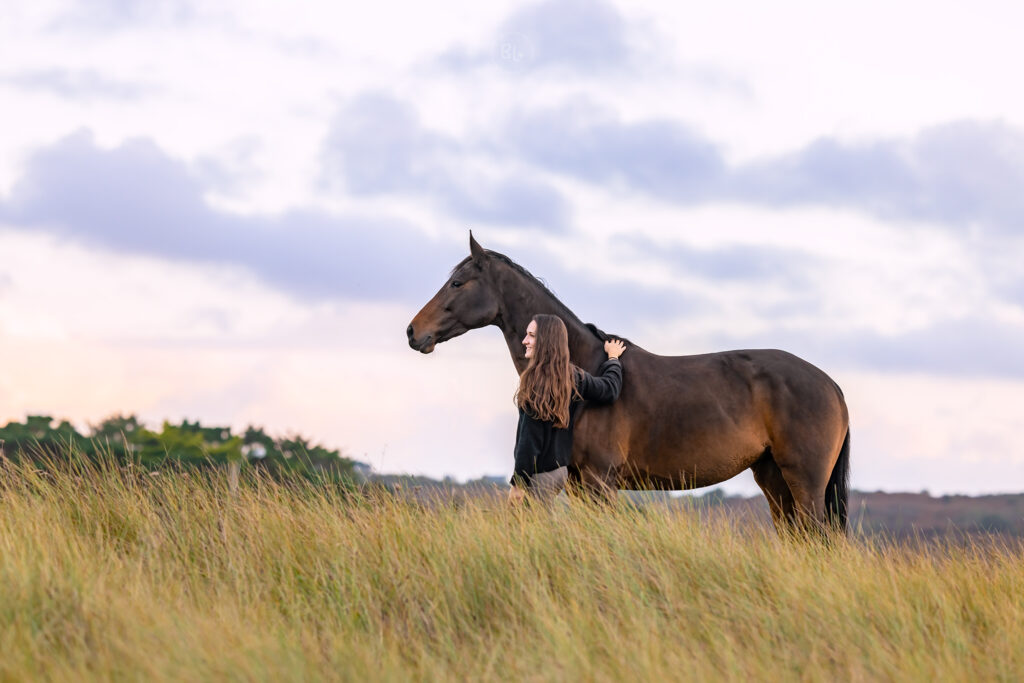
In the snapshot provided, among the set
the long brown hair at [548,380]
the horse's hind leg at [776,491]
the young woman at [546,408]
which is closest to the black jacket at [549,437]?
the young woman at [546,408]

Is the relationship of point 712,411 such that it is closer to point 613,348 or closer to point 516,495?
point 613,348

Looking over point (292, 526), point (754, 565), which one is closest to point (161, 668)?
point (292, 526)

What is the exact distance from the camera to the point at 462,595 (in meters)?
5.58

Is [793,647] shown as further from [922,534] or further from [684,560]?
[922,534]

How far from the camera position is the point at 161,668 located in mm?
4266

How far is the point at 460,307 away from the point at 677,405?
6.06 ft

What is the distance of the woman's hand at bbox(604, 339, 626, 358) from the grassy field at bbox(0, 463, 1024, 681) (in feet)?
4.41

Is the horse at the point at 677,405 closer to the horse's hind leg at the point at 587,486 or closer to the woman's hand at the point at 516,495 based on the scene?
the horse's hind leg at the point at 587,486

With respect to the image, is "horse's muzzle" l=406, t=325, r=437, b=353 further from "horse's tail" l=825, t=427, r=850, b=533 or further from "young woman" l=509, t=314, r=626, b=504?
"horse's tail" l=825, t=427, r=850, b=533

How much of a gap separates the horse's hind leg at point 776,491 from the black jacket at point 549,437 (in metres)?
1.87

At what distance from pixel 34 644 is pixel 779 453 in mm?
5635

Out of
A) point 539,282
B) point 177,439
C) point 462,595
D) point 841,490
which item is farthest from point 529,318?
point 177,439

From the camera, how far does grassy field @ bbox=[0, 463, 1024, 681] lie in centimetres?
454

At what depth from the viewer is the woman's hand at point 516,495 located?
6.73 meters
